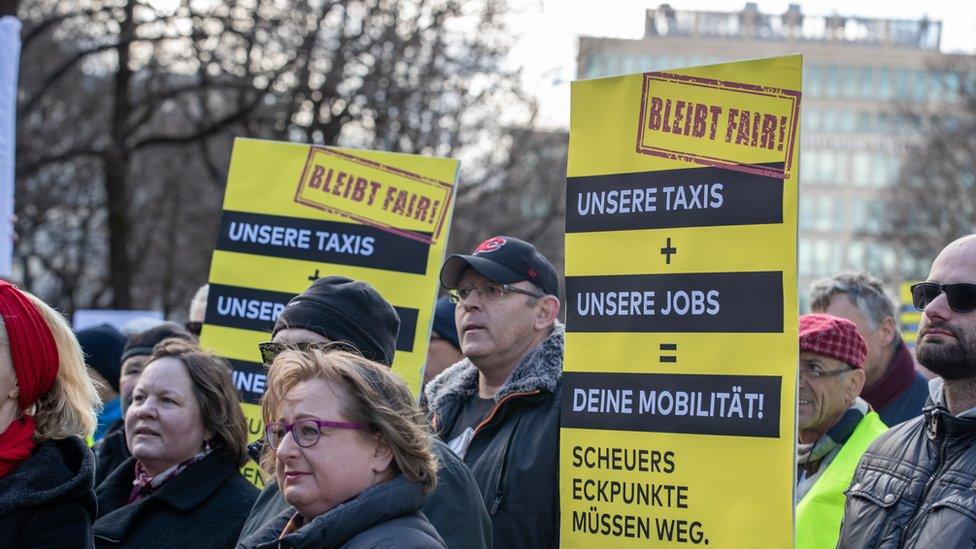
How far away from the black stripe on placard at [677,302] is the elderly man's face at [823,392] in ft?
3.19

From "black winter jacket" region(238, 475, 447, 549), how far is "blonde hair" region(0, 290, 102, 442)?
31.3 inches

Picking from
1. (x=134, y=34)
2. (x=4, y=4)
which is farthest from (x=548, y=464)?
(x=134, y=34)

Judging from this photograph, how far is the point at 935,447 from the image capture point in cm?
379

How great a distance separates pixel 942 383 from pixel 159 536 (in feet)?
8.59

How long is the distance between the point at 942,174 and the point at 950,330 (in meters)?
34.0

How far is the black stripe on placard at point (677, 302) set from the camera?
3.90 metres

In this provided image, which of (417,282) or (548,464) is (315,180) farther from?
(548,464)

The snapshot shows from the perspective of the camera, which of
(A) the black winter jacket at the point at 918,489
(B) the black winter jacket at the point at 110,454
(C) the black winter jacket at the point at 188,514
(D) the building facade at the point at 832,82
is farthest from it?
(D) the building facade at the point at 832,82

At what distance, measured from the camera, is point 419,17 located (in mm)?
19797

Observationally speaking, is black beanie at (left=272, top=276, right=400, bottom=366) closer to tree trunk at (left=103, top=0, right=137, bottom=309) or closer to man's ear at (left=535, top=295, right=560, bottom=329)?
man's ear at (left=535, top=295, right=560, bottom=329)

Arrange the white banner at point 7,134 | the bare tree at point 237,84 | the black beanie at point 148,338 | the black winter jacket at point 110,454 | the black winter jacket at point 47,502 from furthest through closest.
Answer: the bare tree at point 237,84, the white banner at point 7,134, the black beanie at point 148,338, the black winter jacket at point 110,454, the black winter jacket at point 47,502

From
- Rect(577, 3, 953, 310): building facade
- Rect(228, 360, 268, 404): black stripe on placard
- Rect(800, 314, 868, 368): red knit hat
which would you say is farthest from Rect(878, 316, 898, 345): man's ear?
Rect(577, 3, 953, 310): building facade

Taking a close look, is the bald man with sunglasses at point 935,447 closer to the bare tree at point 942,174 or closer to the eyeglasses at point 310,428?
the eyeglasses at point 310,428

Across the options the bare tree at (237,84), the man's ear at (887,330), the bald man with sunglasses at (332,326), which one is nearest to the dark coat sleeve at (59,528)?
the bald man with sunglasses at (332,326)
